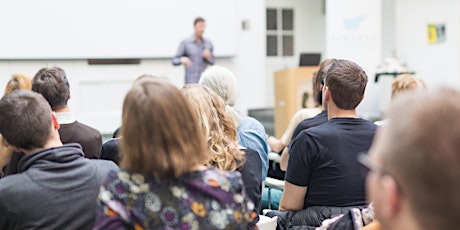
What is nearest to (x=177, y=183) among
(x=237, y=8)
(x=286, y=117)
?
(x=286, y=117)

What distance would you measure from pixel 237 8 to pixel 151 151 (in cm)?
761

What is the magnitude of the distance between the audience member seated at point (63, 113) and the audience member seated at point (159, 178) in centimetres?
155

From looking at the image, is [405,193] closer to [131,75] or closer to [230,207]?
[230,207]

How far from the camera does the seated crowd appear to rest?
93 cm

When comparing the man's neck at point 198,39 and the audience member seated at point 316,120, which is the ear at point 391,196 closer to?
the audience member seated at point 316,120

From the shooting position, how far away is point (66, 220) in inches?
68.7

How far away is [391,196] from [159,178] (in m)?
0.60

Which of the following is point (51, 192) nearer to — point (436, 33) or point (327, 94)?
point (327, 94)

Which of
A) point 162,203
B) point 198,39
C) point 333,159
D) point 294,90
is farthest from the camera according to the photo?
point 198,39

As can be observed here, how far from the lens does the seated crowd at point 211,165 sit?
0.93m

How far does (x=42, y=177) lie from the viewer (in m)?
1.72

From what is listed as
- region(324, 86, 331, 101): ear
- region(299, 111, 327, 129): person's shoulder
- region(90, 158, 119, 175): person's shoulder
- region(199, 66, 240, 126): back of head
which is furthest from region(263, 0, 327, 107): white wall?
region(90, 158, 119, 175): person's shoulder

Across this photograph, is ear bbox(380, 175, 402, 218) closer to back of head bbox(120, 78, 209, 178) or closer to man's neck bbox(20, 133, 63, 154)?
back of head bbox(120, 78, 209, 178)

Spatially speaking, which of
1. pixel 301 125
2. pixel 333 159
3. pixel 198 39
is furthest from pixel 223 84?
pixel 198 39
